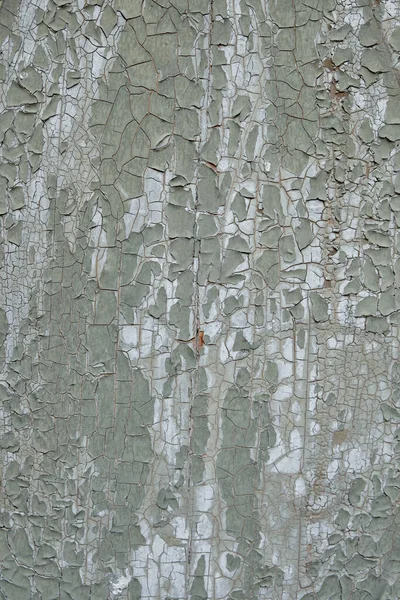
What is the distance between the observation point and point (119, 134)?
1.54 metres

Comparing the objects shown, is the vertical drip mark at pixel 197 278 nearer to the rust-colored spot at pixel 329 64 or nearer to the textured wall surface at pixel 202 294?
the textured wall surface at pixel 202 294

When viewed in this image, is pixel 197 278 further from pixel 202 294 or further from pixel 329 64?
pixel 329 64

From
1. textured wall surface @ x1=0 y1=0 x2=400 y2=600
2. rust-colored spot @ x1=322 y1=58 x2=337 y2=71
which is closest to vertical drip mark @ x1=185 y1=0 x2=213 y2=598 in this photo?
textured wall surface @ x1=0 y1=0 x2=400 y2=600

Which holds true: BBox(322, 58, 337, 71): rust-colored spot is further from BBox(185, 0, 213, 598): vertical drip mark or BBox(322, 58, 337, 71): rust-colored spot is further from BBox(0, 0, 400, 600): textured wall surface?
BBox(185, 0, 213, 598): vertical drip mark

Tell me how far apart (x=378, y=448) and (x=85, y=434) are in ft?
1.92

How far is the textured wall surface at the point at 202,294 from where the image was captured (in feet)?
5.03

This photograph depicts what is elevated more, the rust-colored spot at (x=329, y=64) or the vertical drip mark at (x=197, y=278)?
the rust-colored spot at (x=329, y=64)

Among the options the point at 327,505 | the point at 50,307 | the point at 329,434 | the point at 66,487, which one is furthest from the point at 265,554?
the point at 50,307

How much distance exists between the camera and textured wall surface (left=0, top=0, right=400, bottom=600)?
1.53m

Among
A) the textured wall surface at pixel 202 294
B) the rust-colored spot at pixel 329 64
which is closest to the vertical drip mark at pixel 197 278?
the textured wall surface at pixel 202 294

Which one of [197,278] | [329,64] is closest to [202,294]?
[197,278]

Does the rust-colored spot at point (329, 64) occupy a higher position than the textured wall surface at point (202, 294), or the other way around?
the rust-colored spot at point (329, 64)

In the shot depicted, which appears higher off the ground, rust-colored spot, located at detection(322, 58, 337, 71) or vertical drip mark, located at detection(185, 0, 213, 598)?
rust-colored spot, located at detection(322, 58, 337, 71)

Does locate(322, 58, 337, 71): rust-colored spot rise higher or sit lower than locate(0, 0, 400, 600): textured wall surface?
higher
